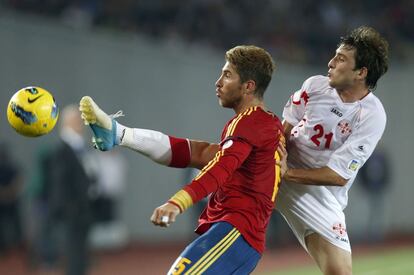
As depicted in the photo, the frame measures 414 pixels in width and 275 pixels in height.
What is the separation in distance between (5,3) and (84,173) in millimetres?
6396

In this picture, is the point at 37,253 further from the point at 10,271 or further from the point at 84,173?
the point at 84,173

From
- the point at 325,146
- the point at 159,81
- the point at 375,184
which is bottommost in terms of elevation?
the point at 325,146

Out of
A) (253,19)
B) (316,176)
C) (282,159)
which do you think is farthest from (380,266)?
(282,159)

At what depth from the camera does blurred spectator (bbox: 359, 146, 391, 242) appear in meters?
19.2

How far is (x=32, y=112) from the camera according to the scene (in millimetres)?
6137

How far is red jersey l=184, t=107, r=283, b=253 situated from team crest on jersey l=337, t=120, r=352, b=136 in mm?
968

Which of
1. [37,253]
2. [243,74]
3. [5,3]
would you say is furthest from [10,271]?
[243,74]

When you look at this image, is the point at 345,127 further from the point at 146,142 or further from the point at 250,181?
the point at 146,142

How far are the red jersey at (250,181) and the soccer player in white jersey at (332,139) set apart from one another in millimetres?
665

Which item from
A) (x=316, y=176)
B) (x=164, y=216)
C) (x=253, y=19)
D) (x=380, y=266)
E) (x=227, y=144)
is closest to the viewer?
(x=164, y=216)

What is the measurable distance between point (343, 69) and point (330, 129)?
0.51 m

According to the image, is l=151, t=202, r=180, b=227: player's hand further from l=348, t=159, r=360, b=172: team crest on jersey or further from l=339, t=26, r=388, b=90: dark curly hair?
l=339, t=26, r=388, b=90: dark curly hair

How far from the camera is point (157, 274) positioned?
13922 mm

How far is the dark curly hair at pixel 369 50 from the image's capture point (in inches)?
269
